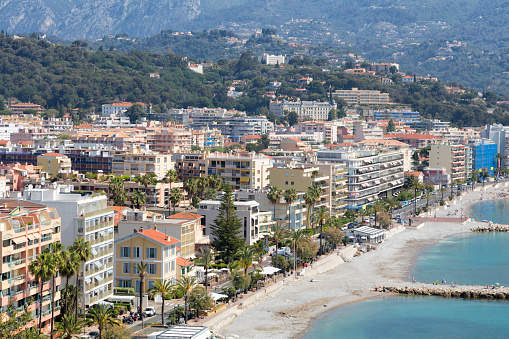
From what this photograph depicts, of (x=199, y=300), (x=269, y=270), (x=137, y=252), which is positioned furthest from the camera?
(x=269, y=270)

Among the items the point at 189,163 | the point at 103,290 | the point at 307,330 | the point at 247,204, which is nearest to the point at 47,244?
the point at 103,290

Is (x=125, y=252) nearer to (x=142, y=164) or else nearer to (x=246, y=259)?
(x=246, y=259)

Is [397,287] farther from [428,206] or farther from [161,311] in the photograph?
[428,206]

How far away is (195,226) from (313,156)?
38.4 meters

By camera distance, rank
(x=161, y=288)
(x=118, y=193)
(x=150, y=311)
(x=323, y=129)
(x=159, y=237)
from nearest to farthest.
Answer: (x=161, y=288)
(x=150, y=311)
(x=159, y=237)
(x=118, y=193)
(x=323, y=129)

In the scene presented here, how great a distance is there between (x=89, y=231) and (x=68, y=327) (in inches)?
244

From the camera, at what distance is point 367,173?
315 ft

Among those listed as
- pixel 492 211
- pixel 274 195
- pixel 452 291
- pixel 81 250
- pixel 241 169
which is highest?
pixel 241 169

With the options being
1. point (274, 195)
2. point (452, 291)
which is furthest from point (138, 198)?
point (452, 291)

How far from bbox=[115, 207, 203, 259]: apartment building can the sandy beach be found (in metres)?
5.88

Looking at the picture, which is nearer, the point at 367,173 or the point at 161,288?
→ the point at 161,288

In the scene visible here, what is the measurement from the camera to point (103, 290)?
142ft

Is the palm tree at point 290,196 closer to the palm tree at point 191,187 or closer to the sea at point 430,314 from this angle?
the palm tree at point 191,187

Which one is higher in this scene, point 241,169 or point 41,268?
point 241,169
